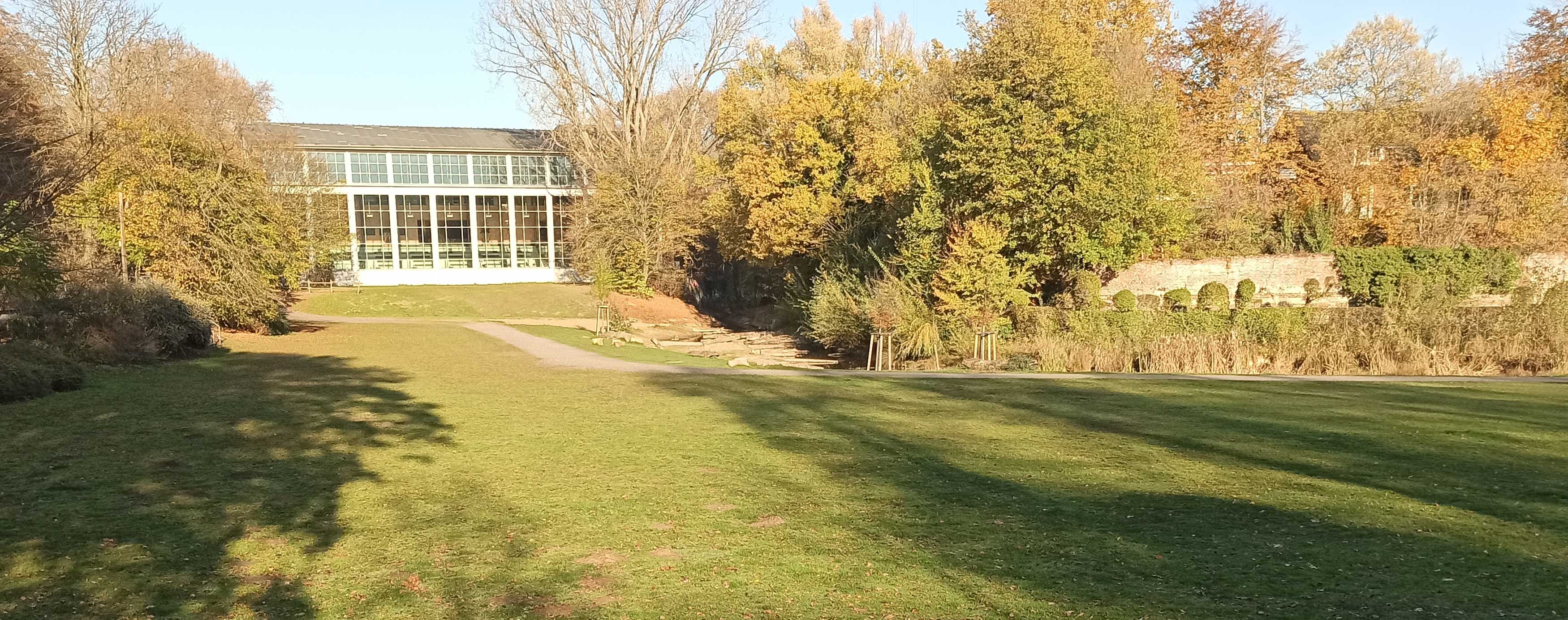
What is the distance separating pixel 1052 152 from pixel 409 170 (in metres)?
43.1

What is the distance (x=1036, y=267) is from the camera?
27.0 meters

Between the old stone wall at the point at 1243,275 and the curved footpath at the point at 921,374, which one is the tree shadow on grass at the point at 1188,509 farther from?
the old stone wall at the point at 1243,275

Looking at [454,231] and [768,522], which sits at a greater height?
[454,231]

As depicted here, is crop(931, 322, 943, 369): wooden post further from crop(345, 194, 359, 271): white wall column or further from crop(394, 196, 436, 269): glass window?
crop(345, 194, 359, 271): white wall column

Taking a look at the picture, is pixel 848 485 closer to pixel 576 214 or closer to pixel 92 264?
pixel 92 264

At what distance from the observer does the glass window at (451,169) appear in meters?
55.4

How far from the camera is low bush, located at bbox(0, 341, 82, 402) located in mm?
11883

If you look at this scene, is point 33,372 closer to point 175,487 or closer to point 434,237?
point 175,487

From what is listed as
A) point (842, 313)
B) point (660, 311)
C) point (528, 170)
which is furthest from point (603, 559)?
point (528, 170)

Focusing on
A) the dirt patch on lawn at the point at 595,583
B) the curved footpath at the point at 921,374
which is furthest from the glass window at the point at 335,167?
the dirt patch on lawn at the point at 595,583

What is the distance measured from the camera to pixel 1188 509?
6660mm

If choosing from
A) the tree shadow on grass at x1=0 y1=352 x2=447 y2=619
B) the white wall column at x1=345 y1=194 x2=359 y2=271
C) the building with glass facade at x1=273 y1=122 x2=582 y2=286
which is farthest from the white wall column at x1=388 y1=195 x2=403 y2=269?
the tree shadow on grass at x1=0 y1=352 x2=447 y2=619

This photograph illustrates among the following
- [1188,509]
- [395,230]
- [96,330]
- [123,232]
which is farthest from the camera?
[395,230]

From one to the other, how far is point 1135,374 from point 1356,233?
67.0 feet
